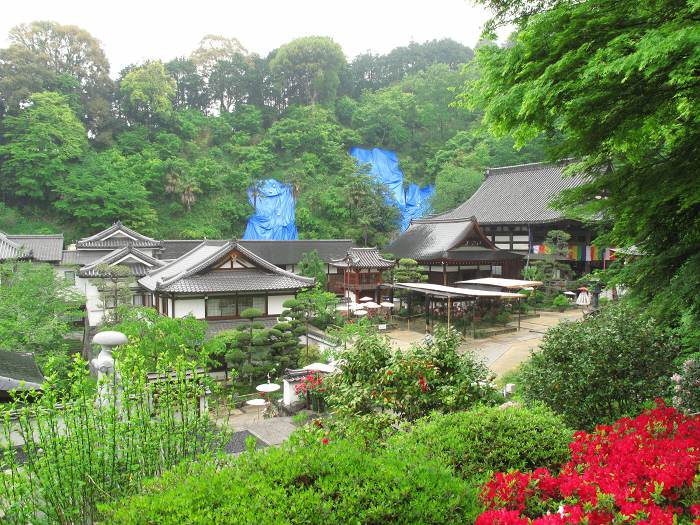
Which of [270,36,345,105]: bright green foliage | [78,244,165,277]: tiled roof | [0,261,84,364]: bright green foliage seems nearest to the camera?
[0,261,84,364]: bright green foliage

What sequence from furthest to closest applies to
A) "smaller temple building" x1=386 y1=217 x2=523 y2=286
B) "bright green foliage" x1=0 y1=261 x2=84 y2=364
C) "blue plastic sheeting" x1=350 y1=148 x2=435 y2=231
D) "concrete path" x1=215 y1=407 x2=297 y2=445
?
"blue plastic sheeting" x1=350 y1=148 x2=435 y2=231 → "smaller temple building" x1=386 y1=217 x2=523 y2=286 → "bright green foliage" x1=0 y1=261 x2=84 y2=364 → "concrete path" x1=215 y1=407 x2=297 y2=445

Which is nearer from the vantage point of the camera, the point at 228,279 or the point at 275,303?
the point at 228,279

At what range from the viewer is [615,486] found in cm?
339

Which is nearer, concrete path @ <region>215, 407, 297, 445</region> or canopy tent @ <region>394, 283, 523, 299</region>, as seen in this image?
concrete path @ <region>215, 407, 297, 445</region>

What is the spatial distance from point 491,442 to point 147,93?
53.7 metres

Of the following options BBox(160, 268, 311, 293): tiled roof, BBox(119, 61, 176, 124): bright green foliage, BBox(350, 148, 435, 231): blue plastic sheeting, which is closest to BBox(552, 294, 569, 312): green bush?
BBox(160, 268, 311, 293): tiled roof

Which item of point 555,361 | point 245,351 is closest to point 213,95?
point 245,351

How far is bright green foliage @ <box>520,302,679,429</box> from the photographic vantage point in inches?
267

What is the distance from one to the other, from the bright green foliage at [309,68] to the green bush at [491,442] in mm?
60460

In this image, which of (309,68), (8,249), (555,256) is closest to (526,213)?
(555,256)

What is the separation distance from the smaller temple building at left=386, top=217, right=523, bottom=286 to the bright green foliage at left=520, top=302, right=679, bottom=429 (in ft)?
69.2

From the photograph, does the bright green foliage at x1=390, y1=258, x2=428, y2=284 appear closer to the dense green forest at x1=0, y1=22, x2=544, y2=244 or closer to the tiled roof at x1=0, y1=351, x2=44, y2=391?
the dense green forest at x1=0, y1=22, x2=544, y2=244

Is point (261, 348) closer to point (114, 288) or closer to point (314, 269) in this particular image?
point (114, 288)

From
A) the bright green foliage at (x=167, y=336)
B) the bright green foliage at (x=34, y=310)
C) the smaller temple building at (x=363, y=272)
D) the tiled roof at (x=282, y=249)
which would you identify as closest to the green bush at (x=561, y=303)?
the smaller temple building at (x=363, y=272)
